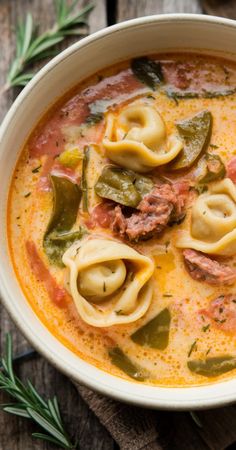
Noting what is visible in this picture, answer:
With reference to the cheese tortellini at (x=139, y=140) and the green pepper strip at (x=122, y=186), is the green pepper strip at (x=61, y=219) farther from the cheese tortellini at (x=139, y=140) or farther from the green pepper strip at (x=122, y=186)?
the cheese tortellini at (x=139, y=140)

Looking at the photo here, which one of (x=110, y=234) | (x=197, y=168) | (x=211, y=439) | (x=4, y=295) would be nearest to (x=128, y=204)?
(x=110, y=234)

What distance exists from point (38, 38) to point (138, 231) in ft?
5.63

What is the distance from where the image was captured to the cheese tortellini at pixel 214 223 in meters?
3.82

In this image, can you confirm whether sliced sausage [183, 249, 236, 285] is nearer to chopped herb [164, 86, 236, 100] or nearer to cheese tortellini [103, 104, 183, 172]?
cheese tortellini [103, 104, 183, 172]

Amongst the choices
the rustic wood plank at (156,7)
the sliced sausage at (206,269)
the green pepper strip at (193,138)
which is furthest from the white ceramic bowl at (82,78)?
the rustic wood plank at (156,7)

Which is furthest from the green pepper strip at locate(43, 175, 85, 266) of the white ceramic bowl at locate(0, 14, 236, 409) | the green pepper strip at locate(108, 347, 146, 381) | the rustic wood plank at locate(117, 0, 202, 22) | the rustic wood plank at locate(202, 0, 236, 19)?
the rustic wood plank at locate(202, 0, 236, 19)

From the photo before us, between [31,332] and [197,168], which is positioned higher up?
[197,168]

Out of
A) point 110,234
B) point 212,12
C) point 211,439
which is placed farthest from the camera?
point 212,12

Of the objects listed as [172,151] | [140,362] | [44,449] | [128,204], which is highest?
[172,151]

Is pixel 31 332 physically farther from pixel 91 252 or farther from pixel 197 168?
pixel 197 168

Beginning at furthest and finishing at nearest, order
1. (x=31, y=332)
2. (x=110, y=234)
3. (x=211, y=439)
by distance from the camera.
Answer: (x=211, y=439) → (x=110, y=234) → (x=31, y=332)

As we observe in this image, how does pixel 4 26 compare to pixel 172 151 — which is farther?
pixel 4 26

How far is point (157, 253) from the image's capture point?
3.84m

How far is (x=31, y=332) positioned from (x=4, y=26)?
2.29 m
